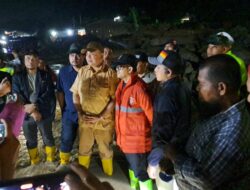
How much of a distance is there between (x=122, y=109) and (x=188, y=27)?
13.4 metres

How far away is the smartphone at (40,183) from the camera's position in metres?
1.06

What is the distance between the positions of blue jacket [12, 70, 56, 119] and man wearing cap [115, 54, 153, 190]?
1647 millimetres

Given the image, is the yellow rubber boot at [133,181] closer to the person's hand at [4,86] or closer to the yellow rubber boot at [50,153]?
the yellow rubber boot at [50,153]

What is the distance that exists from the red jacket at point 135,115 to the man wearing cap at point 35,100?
1692mm

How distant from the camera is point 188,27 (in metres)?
16.4

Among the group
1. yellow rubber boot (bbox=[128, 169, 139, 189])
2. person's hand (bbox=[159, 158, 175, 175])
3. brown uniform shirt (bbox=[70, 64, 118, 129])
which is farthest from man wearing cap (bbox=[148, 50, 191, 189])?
brown uniform shirt (bbox=[70, 64, 118, 129])

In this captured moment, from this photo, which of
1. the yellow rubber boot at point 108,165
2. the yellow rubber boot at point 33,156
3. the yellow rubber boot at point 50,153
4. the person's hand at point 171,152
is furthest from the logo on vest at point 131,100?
the yellow rubber boot at point 33,156

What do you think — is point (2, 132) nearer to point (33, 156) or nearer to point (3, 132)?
point (3, 132)

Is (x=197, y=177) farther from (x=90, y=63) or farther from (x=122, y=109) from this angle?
(x=90, y=63)

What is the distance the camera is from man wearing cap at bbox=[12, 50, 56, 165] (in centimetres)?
495

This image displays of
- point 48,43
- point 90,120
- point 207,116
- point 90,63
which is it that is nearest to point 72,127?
point 90,120

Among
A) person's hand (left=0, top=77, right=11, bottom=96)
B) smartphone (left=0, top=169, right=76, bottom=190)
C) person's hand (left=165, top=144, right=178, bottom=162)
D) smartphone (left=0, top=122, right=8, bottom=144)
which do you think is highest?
smartphone (left=0, top=169, right=76, bottom=190)

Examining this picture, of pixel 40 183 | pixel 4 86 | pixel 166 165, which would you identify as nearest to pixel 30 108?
pixel 4 86

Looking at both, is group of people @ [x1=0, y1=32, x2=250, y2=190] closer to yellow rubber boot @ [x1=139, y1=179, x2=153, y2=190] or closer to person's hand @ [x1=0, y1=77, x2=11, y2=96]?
yellow rubber boot @ [x1=139, y1=179, x2=153, y2=190]
